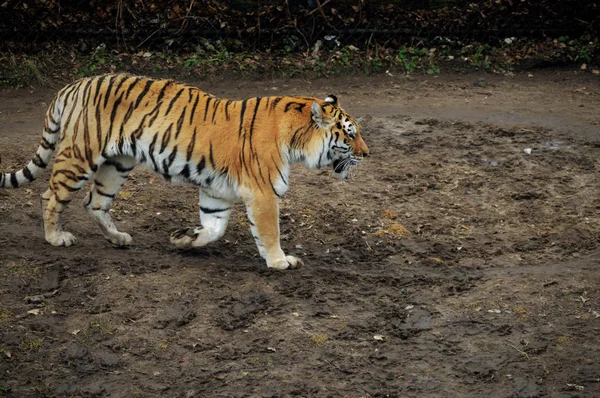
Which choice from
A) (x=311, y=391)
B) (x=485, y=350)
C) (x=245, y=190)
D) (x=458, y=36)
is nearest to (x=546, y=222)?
(x=485, y=350)

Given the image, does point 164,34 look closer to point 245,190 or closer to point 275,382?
point 245,190

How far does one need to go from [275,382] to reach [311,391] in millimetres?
216

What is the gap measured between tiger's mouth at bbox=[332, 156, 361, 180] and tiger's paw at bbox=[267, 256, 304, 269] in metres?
0.74

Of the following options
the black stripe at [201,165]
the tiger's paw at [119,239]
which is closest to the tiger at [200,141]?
the black stripe at [201,165]

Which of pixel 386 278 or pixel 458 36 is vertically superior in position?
pixel 458 36

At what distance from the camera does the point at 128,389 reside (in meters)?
4.77

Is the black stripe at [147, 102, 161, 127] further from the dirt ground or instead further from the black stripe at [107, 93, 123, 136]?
the dirt ground

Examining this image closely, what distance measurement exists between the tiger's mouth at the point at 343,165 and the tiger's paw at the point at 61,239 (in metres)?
2.04

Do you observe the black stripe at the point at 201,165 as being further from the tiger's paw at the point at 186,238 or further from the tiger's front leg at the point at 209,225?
the tiger's paw at the point at 186,238

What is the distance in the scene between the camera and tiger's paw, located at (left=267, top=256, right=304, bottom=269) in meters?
6.10

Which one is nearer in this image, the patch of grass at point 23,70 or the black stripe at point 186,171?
the black stripe at point 186,171

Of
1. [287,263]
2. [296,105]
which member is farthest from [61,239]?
[296,105]

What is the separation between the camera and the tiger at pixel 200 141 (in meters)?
6.03

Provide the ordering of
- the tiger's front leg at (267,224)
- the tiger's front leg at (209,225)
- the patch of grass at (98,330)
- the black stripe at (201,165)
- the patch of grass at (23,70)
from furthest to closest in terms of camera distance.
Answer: the patch of grass at (23,70)
the tiger's front leg at (209,225)
the black stripe at (201,165)
the tiger's front leg at (267,224)
the patch of grass at (98,330)
